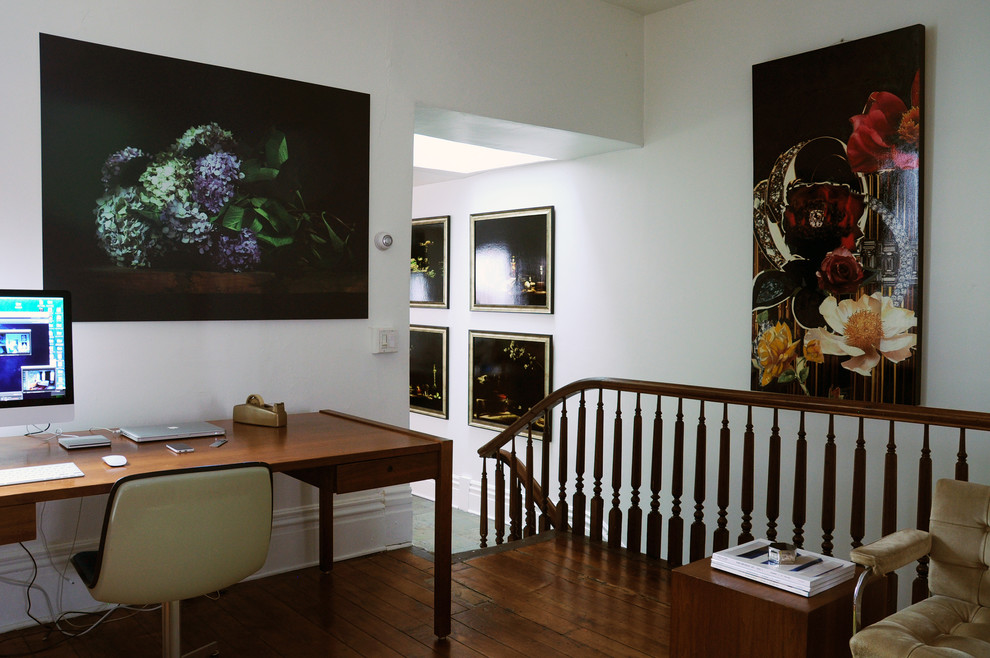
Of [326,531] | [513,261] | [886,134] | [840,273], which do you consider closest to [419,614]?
[326,531]

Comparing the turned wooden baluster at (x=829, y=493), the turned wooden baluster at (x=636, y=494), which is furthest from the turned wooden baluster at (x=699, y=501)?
the turned wooden baluster at (x=829, y=493)

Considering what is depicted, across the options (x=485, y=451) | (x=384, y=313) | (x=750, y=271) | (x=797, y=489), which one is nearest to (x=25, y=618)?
(x=384, y=313)

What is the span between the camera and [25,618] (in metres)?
3.06

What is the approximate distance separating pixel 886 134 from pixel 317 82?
9.31 ft

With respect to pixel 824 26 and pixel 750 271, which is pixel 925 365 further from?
pixel 824 26

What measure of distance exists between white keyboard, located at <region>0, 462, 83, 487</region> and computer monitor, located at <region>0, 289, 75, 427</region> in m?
0.31

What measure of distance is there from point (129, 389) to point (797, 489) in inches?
111

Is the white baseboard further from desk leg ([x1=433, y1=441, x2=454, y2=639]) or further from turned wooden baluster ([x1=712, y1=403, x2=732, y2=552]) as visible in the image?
turned wooden baluster ([x1=712, y1=403, x2=732, y2=552])

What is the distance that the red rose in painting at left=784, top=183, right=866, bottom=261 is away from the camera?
420 centimetres

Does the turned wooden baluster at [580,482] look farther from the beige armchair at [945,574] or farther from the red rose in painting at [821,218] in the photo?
the beige armchair at [945,574]

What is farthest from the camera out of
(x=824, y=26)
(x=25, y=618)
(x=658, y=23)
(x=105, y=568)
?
(x=658, y=23)

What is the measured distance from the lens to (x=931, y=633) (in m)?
2.30

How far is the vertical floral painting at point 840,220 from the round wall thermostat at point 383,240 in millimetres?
2122

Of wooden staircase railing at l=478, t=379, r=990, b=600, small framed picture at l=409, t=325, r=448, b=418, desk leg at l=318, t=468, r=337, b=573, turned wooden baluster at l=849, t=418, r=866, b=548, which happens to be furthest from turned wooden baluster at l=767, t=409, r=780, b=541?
small framed picture at l=409, t=325, r=448, b=418
